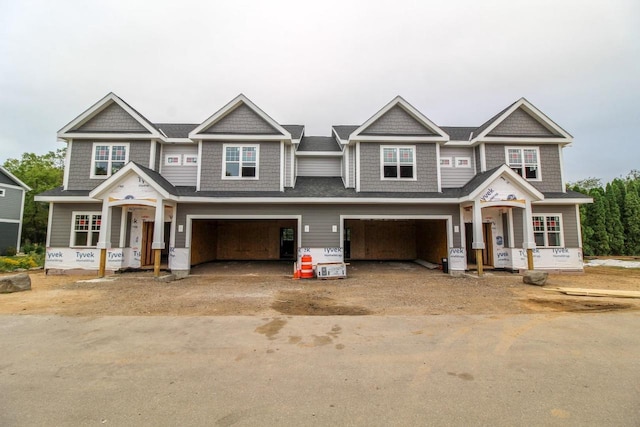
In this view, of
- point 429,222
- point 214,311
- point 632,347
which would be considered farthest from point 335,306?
A: point 429,222

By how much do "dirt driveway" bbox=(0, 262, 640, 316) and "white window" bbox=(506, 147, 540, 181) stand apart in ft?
16.5

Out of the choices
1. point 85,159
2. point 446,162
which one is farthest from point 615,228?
point 85,159

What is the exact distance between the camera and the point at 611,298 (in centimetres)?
860

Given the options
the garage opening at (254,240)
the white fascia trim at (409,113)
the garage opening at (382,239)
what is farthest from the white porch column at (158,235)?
the garage opening at (382,239)

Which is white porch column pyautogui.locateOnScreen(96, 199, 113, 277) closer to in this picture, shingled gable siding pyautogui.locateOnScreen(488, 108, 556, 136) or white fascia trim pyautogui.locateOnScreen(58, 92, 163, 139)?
white fascia trim pyautogui.locateOnScreen(58, 92, 163, 139)

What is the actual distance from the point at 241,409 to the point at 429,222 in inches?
615

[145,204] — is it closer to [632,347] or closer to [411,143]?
[411,143]

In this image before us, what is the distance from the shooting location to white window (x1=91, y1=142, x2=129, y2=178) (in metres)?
13.9

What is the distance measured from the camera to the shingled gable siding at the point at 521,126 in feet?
48.5

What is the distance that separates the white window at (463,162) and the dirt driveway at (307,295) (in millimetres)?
5605

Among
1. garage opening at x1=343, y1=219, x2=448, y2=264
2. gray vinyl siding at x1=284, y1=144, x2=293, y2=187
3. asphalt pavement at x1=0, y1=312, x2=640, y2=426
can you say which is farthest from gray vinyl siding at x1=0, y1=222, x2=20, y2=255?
garage opening at x1=343, y1=219, x2=448, y2=264

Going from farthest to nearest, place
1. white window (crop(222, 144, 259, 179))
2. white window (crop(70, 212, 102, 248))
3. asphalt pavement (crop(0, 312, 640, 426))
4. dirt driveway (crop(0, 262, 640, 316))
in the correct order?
1. white window (crop(222, 144, 259, 179))
2. white window (crop(70, 212, 102, 248))
3. dirt driveway (crop(0, 262, 640, 316))
4. asphalt pavement (crop(0, 312, 640, 426))

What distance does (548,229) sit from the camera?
14227 mm

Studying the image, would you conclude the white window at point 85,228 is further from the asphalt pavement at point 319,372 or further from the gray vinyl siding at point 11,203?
the gray vinyl siding at point 11,203
